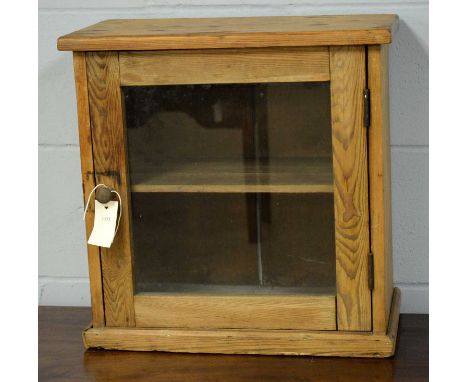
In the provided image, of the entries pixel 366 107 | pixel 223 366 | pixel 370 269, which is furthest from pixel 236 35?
pixel 223 366

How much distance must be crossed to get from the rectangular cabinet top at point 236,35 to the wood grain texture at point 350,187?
0.03 meters

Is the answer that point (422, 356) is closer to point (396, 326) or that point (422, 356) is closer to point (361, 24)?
point (396, 326)

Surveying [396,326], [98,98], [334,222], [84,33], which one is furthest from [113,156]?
[396,326]

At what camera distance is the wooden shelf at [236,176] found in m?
1.35

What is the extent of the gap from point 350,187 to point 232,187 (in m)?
0.20

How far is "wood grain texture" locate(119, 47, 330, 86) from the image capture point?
1298mm

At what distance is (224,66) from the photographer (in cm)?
132

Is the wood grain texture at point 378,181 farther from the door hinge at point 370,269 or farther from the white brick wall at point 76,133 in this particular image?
the white brick wall at point 76,133

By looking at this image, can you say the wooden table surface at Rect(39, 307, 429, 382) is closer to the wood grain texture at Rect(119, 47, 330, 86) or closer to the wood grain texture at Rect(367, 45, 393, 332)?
the wood grain texture at Rect(367, 45, 393, 332)

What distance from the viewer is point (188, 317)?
4.71 ft

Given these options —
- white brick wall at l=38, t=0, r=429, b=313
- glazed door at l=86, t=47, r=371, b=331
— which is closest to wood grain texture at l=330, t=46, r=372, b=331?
glazed door at l=86, t=47, r=371, b=331

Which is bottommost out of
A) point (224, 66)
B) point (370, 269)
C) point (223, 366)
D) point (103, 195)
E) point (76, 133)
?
point (223, 366)

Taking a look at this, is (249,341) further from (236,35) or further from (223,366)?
(236,35)

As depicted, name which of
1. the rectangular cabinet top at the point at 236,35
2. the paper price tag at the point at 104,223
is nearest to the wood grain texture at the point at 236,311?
the paper price tag at the point at 104,223
